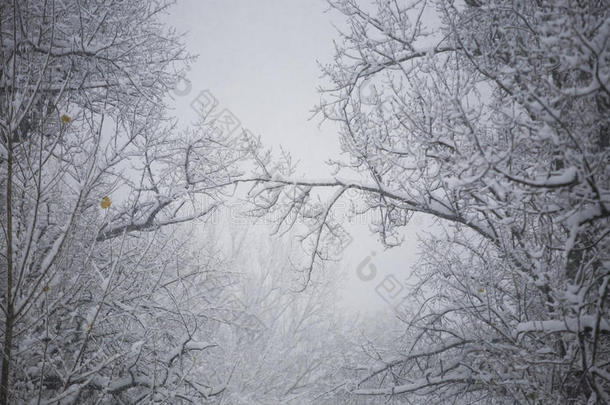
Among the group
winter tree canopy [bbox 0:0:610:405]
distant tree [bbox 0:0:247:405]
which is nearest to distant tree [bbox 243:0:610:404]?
winter tree canopy [bbox 0:0:610:405]

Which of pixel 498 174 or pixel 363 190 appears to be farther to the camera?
pixel 363 190

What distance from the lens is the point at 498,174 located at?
1804 mm

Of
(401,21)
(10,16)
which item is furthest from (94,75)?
(401,21)

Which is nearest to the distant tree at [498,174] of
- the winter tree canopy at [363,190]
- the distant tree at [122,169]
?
the winter tree canopy at [363,190]

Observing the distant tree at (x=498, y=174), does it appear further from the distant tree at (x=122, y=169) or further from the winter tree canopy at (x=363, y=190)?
the distant tree at (x=122, y=169)

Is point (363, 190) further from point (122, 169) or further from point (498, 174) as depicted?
point (122, 169)

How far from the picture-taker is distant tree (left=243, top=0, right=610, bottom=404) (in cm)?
156

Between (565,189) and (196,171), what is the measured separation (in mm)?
4123

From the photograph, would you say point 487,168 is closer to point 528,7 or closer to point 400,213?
point 528,7

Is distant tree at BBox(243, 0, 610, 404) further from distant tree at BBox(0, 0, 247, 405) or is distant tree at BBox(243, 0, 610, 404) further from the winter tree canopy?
distant tree at BBox(0, 0, 247, 405)

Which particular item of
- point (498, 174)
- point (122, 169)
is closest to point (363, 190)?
point (498, 174)

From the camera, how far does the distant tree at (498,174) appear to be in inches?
61.3

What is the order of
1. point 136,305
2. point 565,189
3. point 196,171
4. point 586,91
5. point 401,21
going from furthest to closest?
point 196,171
point 136,305
point 401,21
point 565,189
point 586,91

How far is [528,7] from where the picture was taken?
7.45 feet
